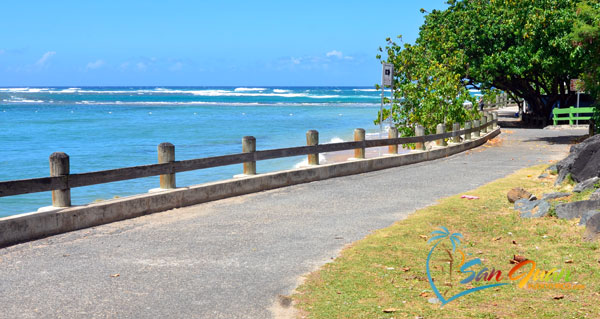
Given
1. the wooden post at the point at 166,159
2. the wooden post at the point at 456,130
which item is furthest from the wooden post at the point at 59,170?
the wooden post at the point at 456,130

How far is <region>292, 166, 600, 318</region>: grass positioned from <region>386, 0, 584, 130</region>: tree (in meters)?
17.4

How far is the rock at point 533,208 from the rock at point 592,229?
4.93ft

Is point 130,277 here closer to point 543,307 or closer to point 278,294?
point 278,294

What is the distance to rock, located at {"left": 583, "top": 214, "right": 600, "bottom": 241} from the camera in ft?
26.4

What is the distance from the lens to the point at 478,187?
557 inches

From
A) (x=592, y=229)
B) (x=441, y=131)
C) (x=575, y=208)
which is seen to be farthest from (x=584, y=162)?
(x=441, y=131)

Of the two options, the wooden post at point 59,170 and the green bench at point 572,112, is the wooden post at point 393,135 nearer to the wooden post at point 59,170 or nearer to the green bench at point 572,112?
the wooden post at point 59,170

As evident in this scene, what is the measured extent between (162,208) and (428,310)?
21.4 feet

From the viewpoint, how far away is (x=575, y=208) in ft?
30.6

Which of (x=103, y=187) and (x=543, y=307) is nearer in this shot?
(x=543, y=307)

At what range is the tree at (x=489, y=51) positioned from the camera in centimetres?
2772

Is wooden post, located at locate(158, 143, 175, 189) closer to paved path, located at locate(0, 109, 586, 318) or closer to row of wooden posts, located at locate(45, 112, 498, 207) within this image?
row of wooden posts, located at locate(45, 112, 498, 207)

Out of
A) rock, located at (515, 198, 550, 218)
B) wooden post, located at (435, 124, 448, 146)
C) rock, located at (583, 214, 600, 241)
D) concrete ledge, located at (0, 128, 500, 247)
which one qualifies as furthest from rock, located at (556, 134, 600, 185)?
wooden post, located at (435, 124, 448, 146)

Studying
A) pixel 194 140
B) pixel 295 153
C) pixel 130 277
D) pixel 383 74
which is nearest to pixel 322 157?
pixel 383 74
